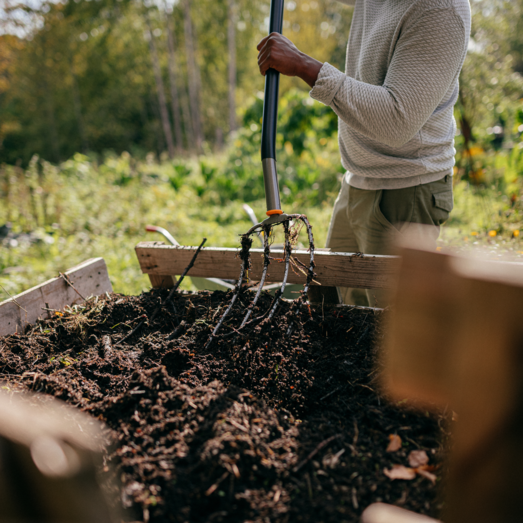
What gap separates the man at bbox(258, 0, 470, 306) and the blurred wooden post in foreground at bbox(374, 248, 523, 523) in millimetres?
1080

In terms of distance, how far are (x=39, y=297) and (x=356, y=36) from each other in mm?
2218

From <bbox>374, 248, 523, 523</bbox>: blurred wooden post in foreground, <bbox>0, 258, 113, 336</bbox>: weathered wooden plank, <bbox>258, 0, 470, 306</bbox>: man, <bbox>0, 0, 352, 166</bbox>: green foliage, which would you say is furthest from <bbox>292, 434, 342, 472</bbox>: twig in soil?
<bbox>0, 0, 352, 166</bbox>: green foliage

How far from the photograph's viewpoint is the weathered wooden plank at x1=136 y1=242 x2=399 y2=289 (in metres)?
1.72

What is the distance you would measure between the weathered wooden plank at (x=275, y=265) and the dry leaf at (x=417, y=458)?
778 millimetres

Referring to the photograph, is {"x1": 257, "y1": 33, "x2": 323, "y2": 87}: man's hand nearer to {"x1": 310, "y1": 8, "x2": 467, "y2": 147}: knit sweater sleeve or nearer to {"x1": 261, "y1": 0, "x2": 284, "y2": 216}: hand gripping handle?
{"x1": 310, "y1": 8, "x2": 467, "y2": 147}: knit sweater sleeve

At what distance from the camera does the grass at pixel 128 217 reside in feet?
13.4

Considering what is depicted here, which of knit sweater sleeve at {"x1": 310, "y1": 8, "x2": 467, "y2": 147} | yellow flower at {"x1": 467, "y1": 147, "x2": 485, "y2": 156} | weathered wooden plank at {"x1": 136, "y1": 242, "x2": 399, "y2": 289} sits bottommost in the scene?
weathered wooden plank at {"x1": 136, "y1": 242, "x2": 399, "y2": 289}

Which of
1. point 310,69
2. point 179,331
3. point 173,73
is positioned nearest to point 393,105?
point 310,69

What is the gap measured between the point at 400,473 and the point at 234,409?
1.74ft

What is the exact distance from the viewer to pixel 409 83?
1.42 m

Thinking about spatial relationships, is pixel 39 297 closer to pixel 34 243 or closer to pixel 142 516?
pixel 142 516

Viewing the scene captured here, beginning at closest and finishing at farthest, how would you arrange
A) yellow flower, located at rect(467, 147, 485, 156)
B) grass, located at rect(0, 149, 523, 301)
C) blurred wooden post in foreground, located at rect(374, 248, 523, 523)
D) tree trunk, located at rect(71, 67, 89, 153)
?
blurred wooden post in foreground, located at rect(374, 248, 523, 523) < grass, located at rect(0, 149, 523, 301) < yellow flower, located at rect(467, 147, 485, 156) < tree trunk, located at rect(71, 67, 89, 153)

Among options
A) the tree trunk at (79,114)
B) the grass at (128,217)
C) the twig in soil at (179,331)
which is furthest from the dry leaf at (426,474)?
the tree trunk at (79,114)

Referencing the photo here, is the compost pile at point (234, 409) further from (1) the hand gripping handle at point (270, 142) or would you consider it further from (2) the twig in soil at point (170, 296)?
(1) the hand gripping handle at point (270, 142)
